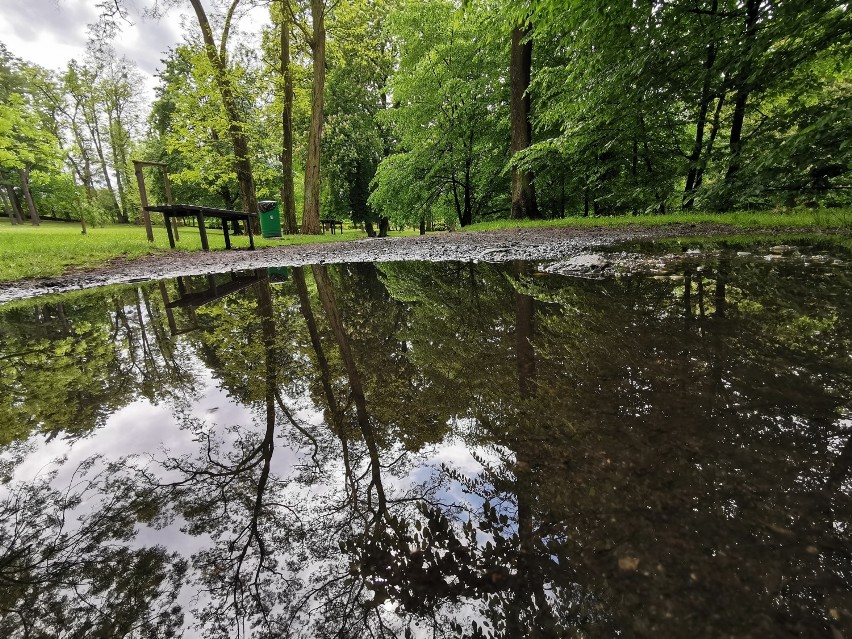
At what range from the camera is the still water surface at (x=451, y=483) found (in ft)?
2.26

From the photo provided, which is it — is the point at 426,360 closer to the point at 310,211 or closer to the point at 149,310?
the point at 149,310

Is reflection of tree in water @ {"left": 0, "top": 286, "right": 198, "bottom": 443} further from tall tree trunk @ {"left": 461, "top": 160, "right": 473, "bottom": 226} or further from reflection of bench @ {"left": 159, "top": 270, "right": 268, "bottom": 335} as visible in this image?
tall tree trunk @ {"left": 461, "top": 160, "right": 473, "bottom": 226}

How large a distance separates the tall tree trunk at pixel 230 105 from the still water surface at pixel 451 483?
1433 cm

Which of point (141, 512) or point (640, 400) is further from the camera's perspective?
point (640, 400)

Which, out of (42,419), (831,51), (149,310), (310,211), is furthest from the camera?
(310,211)

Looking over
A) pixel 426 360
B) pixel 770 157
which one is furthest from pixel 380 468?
pixel 770 157

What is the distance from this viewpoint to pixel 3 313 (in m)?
3.58

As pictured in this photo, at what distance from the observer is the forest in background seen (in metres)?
6.11

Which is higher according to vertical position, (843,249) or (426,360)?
(843,249)

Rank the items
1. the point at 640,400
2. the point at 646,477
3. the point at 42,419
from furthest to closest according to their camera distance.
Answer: the point at 42,419 → the point at 640,400 → the point at 646,477

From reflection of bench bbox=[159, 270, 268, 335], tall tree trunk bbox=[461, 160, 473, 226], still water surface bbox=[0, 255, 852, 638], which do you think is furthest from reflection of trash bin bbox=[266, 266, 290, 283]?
tall tree trunk bbox=[461, 160, 473, 226]

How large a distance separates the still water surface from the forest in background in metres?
5.50

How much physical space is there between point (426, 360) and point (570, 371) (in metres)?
0.69

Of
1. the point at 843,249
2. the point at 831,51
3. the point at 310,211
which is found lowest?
the point at 843,249
